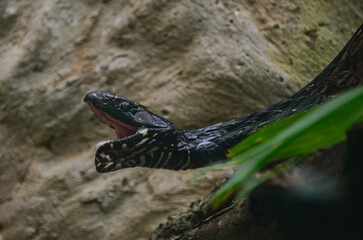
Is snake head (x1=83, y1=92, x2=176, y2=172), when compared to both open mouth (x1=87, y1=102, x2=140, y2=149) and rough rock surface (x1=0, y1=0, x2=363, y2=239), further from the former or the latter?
rough rock surface (x1=0, y1=0, x2=363, y2=239)

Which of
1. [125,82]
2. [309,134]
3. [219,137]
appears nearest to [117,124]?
[219,137]

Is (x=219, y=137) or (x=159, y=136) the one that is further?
(x=219, y=137)

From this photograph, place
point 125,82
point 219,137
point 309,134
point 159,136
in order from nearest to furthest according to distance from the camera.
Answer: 1. point 309,134
2. point 159,136
3. point 219,137
4. point 125,82

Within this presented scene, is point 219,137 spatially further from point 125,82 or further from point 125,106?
point 125,82

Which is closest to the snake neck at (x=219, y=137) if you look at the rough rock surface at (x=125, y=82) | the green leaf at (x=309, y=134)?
the rough rock surface at (x=125, y=82)

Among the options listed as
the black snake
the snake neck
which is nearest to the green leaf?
the black snake

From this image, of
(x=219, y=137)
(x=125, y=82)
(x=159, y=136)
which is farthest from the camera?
(x=125, y=82)

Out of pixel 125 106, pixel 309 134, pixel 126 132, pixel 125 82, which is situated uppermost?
pixel 309 134
